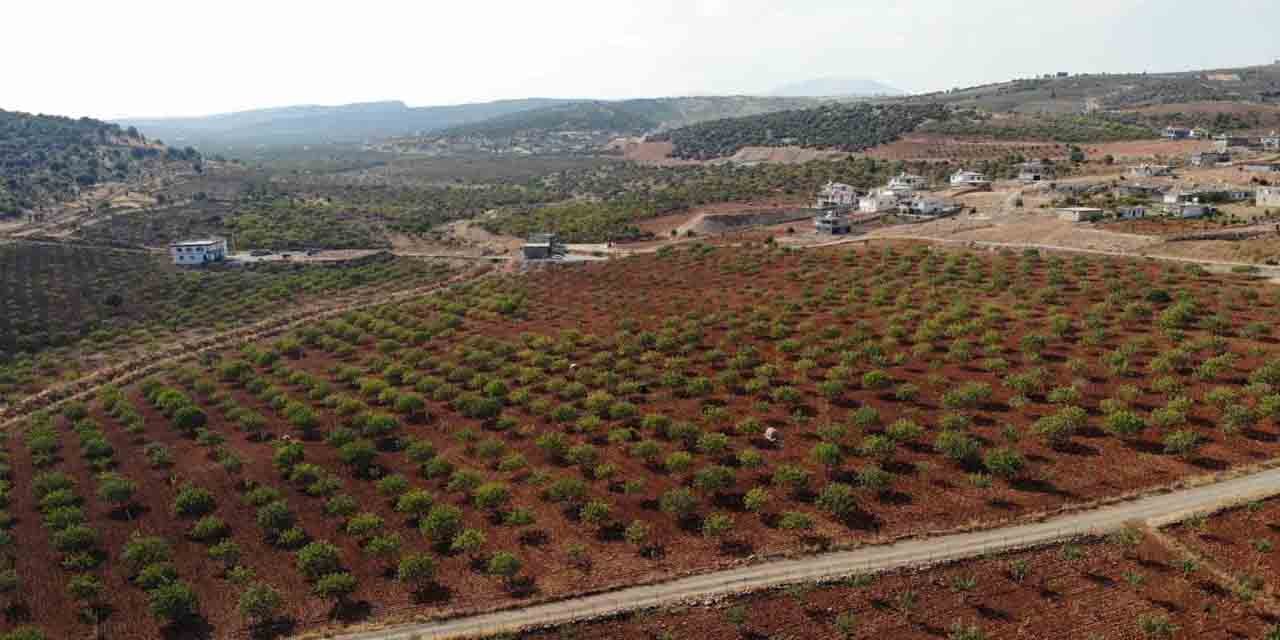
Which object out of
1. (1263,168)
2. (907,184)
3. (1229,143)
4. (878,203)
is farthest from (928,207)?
(1229,143)

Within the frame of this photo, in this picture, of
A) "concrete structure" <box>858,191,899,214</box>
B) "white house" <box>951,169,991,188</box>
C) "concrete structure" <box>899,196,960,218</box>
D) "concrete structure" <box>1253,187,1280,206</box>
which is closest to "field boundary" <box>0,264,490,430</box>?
"concrete structure" <box>858,191,899,214</box>

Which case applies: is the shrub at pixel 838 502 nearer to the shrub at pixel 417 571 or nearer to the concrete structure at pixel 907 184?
the shrub at pixel 417 571

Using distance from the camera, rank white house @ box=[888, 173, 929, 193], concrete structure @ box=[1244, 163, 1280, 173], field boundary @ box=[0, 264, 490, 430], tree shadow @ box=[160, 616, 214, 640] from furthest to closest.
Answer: white house @ box=[888, 173, 929, 193] → concrete structure @ box=[1244, 163, 1280, 173] → field boundary @ box=[0, 264, 490, 430] → tree shadow @ box=[160, 616, 214, 640]

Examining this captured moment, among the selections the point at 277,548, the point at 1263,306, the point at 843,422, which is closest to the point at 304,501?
the point at 277,548

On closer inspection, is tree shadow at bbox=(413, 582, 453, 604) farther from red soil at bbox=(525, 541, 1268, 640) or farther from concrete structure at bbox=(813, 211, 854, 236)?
concrete structure at bbox=(813, 211, 854, 236)

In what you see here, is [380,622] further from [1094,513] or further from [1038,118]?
[1038,118]

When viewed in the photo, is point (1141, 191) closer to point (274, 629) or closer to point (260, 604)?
point (274, 629)
